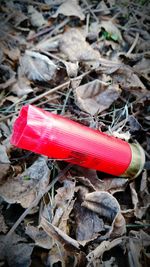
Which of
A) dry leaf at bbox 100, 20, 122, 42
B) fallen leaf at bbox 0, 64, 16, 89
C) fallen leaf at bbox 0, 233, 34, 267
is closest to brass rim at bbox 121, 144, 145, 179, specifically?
fallen leaf at bbox 0, 233, 34, 267

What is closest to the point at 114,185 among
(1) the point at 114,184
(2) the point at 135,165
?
(1) the point at 114,184

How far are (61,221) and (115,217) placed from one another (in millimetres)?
275

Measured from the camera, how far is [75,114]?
2.15 m

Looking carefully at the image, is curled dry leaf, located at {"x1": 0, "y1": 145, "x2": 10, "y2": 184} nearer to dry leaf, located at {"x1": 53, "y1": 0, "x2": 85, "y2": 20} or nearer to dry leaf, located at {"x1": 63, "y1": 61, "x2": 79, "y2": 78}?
dry leaf, located at {"x1": 63, "y1": 61, "x2": 79, "y2": 78}

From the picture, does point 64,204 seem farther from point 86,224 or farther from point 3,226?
point 3,226

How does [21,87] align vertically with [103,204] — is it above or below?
above

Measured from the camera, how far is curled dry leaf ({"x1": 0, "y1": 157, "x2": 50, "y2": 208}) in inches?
70.4

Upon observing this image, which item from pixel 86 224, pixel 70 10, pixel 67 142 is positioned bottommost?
pixel 86 224

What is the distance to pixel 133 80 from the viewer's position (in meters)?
2.32

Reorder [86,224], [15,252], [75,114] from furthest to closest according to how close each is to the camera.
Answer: [75,114] < [86,224] < [15,252]

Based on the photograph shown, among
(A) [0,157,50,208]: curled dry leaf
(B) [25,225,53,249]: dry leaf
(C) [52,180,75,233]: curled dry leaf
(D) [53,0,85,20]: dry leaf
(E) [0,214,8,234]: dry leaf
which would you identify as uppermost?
(D) [53,0,85,20]: dry leaf

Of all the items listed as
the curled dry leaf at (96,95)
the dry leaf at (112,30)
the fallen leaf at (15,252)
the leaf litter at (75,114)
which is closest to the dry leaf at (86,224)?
the leaf litter at (75,114)

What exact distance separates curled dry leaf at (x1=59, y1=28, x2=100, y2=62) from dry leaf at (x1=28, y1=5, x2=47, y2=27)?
0.25 meters

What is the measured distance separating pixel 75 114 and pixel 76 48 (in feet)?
1.87
